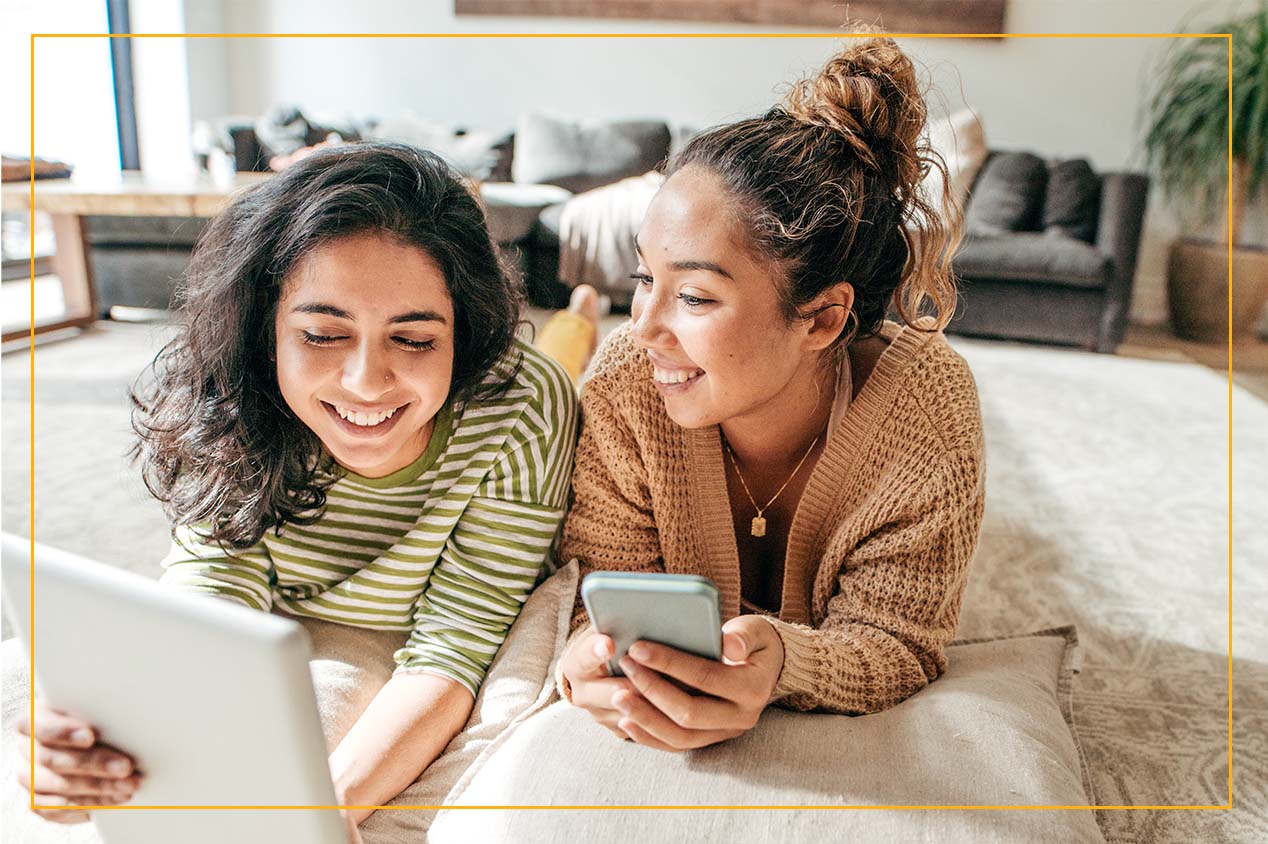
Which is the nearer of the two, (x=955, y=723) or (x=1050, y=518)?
(x=955, y=723)

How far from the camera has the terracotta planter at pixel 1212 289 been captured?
378 centimetres

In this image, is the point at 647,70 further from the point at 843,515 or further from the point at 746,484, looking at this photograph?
the point at 843,515

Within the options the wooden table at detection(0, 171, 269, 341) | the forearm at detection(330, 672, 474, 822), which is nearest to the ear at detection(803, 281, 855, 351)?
the forearm at detection(330, 672, 474, 822)

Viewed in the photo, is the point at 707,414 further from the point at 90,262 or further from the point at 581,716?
the point at 90,262

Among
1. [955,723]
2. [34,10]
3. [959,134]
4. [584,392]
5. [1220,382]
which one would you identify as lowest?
[1220,382]

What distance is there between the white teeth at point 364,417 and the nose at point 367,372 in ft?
0.08

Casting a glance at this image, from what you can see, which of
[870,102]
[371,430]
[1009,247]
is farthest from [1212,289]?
[371,430]

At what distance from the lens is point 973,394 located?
1025 millimetres

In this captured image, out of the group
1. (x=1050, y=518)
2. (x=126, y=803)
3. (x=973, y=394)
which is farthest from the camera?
(x=1050, y=518)

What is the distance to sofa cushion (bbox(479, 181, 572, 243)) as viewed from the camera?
11.0 feet

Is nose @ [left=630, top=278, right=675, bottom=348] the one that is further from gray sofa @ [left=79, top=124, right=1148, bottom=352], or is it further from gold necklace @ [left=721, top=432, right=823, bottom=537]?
gray sofa @ [left=79, top=124, right=1148, bottom=352]

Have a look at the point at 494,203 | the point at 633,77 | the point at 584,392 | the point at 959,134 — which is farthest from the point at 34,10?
the point at 584,392

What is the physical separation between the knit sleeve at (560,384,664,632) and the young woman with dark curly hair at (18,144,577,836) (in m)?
0.03

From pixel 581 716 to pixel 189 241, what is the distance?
3017mm
